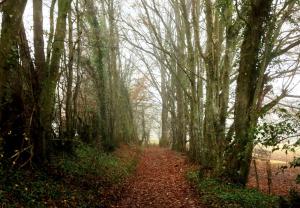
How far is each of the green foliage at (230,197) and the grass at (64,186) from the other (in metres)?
2.75

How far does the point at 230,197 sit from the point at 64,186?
14.8ft

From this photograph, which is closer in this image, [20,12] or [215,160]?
[20,12]

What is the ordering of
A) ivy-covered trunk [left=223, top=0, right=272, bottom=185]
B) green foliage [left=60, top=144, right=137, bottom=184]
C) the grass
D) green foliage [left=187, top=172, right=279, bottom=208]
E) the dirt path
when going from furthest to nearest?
1. green foliage [left=60, top=144, right=137, bottom=184]
2. ivy-covered trunk [left=223, top=0, right=272, bottom=185]
3. the dirt path
4. green foliage [left=187, top=172, right=279, bottom=208]
5. the grass

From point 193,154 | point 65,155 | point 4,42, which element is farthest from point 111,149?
point 4,42

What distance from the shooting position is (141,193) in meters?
12.9

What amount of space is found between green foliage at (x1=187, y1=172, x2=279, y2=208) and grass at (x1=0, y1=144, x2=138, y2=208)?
2.75m

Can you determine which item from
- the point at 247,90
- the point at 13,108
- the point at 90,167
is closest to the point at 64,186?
the point at 13,108

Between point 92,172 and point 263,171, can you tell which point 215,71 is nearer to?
point 92,172

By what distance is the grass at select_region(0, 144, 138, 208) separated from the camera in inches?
324

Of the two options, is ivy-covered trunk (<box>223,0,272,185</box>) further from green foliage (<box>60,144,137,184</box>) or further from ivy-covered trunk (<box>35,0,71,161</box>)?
ivy-covered trunk (<box>35,0,71,161</box>)

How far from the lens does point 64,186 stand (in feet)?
33.5

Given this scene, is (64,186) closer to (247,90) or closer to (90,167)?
(90,167)

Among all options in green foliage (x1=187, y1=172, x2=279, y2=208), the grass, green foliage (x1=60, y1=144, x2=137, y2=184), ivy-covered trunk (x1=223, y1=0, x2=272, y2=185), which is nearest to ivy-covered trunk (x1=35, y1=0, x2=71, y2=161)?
the grass

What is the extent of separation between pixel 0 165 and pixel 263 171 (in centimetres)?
2120
